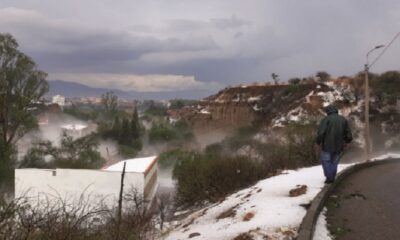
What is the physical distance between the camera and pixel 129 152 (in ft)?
233

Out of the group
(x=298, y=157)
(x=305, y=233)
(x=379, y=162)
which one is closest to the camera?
(x=305, y=233)

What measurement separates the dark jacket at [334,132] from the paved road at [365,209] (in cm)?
104

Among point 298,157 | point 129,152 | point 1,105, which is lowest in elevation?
point 129,152

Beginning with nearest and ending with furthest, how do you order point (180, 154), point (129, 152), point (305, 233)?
point (305, 233), point (180, 154), point (129, 152)

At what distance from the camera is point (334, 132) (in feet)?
31.9

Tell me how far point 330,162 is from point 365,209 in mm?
1678

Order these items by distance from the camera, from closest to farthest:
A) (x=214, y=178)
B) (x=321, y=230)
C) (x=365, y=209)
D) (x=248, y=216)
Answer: (x=321, y=230) → (x=248, y=216) → (x=365, y=209) → (x=214, y=178)

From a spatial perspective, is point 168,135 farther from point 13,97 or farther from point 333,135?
point 333,135

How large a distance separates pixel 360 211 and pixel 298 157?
15313mm

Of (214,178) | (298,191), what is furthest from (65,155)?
(298,191)

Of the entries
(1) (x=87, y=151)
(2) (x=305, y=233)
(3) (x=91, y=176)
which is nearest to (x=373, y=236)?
(2) (x=305, y=233)

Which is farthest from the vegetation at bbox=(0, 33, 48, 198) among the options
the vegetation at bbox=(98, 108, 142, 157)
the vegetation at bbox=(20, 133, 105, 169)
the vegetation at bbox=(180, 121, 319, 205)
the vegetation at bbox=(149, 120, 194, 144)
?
the vegetation at bbox=(149, 120, 194, 144)

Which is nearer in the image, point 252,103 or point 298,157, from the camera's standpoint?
point 298,157

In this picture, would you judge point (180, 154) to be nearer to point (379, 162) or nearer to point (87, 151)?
point (87, 151)
